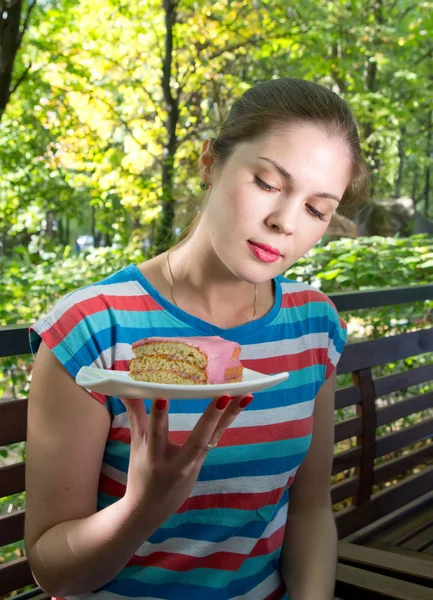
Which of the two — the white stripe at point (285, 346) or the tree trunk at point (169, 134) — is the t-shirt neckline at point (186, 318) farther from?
the tree trunk at point (169, 134)

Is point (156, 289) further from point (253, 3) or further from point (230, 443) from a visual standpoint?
point (253, 3)

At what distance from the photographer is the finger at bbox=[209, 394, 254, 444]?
1.04m

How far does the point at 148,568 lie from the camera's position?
1.39m

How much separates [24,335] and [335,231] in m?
10.2

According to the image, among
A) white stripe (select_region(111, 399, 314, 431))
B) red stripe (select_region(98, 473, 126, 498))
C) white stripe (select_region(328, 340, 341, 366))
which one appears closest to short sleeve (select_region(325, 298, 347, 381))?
white stripe (select_region(328, 340, 341, 366))

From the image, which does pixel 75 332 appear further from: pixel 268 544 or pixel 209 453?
pixel 268 544

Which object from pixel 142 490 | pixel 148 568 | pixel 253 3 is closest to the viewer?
pixel 142 490

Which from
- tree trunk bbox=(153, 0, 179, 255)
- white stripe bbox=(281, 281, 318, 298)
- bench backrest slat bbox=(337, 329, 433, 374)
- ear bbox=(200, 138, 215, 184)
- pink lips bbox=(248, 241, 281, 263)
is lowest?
bench backrest slat bbox=(337, 329, 433, 374)

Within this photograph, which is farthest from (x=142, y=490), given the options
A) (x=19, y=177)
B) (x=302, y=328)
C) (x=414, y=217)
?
(x=414, y=217)

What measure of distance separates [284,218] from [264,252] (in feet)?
0.25

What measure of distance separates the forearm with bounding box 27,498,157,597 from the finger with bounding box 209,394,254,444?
0.20 metres

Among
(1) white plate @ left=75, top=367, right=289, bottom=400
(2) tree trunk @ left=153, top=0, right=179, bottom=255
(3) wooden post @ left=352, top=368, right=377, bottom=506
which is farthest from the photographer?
(2) tree trunk @ left=153, top=0, right=179, bottom=255

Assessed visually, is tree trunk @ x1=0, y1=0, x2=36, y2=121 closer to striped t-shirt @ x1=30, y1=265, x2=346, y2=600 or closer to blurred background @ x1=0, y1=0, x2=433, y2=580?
blurred background @ x1=0, y1=0, x2=433, y2=580

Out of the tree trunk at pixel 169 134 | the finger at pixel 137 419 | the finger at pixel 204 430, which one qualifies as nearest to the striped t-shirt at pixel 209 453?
the finger at pixel 137 419
